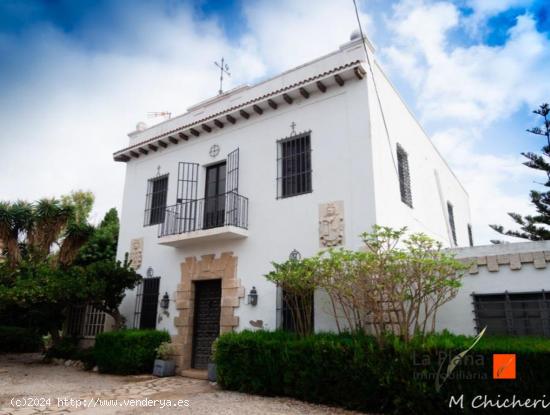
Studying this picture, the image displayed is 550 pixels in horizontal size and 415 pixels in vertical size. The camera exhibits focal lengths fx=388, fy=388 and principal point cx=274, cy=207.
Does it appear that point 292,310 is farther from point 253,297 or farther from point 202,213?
point 202,213

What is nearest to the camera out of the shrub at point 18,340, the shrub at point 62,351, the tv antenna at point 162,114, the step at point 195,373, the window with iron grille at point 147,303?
the step at point 195,373

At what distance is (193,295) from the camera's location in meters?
9.74

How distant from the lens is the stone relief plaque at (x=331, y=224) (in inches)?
306

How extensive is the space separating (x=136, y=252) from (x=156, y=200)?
164 cm

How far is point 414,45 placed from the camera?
7.64 m

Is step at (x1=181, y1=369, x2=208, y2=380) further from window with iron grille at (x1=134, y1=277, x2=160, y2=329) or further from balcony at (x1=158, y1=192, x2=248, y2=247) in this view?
balcony at (x1=158, y1=192, x2=248, y2=247)

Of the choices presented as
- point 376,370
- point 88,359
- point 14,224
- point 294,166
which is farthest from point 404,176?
point 14,224

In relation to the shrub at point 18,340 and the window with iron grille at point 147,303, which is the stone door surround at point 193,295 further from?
the shrub at point 18,340

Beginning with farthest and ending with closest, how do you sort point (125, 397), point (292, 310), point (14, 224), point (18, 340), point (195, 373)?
point (18, 340), point (14, 224), point (195, 373), point (292, 310), point (125, 397)

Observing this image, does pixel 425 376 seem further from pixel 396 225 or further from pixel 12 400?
pixel 12 400

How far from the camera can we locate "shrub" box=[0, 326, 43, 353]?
45.3 ft

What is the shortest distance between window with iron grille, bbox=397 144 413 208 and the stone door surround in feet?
14.2

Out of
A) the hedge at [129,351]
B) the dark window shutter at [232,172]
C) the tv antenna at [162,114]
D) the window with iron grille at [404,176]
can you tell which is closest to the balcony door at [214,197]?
the dark window shutter at [232,172]

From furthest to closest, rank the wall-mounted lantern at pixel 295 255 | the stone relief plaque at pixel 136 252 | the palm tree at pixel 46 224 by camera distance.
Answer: the palm tree at pixel 46 224 < the stone relief plaque at pixel 136 252 < the wall-mounted lantern at pixel 295 255
